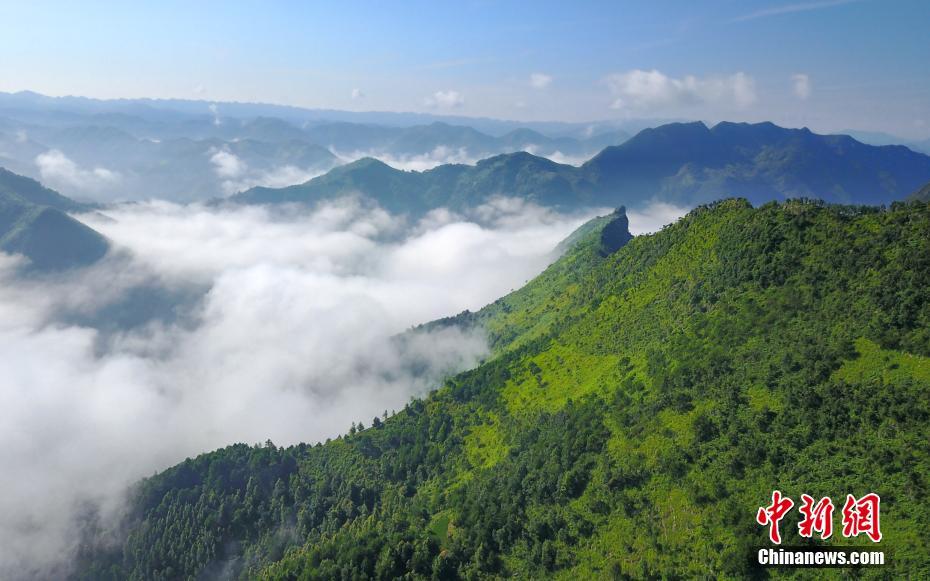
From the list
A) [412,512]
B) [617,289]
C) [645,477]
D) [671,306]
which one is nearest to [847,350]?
[645,477]

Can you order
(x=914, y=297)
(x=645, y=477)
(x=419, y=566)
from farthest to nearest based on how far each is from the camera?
(x=419, y=566)
(x=645, y=477)
(x=914, y=297)

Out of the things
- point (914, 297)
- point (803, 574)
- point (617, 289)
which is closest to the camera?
point (803, 574)

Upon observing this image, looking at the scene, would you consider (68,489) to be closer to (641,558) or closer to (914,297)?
(641,558)

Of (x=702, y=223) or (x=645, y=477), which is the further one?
(x=702, y=223)

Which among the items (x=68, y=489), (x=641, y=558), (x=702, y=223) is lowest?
(x=68, y=489)

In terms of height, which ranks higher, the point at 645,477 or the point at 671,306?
the point at 671,306

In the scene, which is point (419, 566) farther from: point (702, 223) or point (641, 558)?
point (702, 223)
